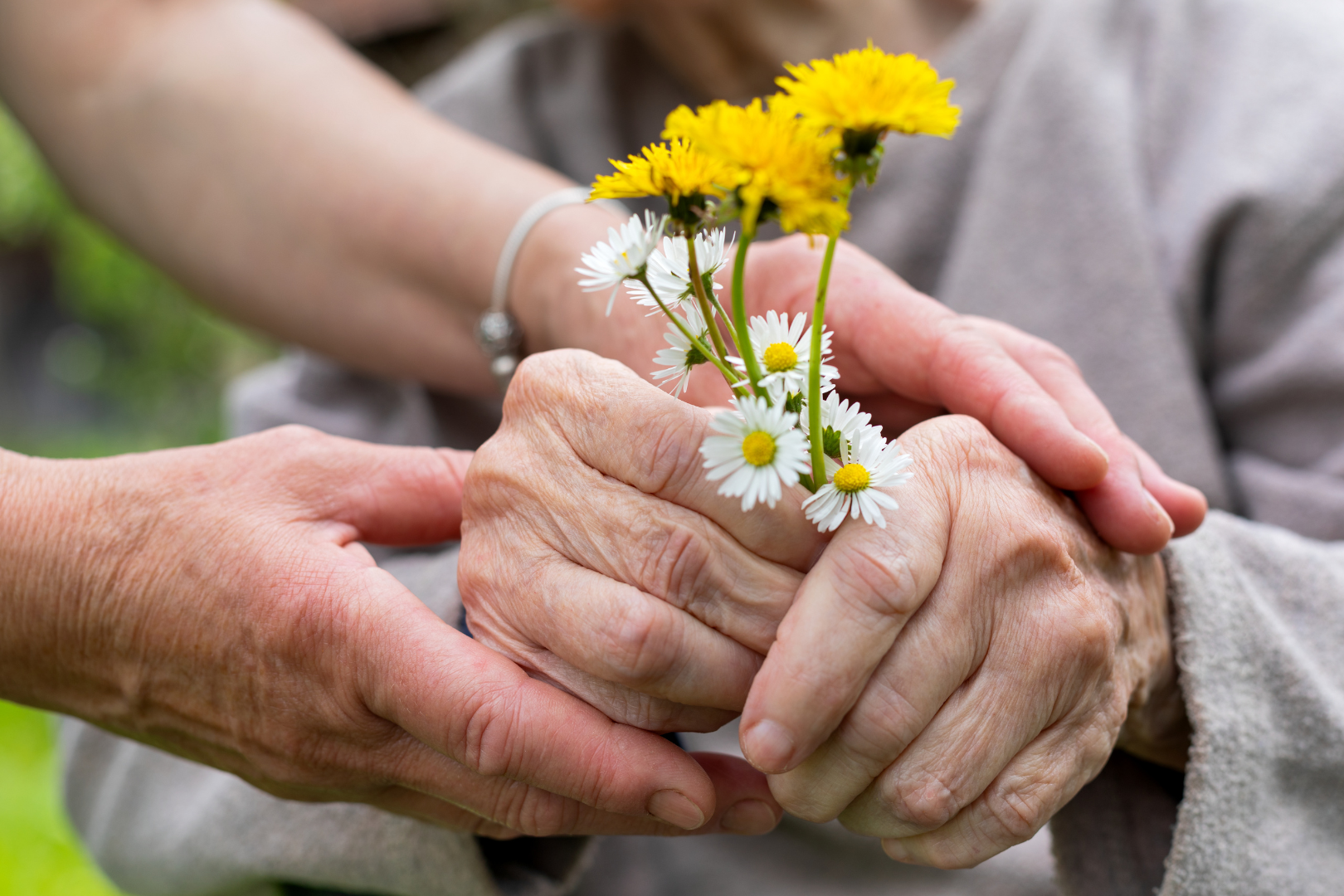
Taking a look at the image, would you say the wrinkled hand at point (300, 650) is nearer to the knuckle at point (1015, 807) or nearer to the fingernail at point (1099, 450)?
the knuckle at point (1015, 807)

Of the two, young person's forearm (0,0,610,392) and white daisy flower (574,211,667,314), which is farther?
young person's forearm (0,0,610,392)

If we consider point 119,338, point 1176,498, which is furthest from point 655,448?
point 119,338

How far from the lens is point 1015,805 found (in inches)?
22.0

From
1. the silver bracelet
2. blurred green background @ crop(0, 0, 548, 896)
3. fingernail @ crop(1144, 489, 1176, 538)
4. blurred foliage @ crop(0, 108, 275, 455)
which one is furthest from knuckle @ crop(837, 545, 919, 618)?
blurred foliage @ crop(0, 108, 275, 455)

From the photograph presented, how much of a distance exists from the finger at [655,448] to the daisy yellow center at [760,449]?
0.32ft

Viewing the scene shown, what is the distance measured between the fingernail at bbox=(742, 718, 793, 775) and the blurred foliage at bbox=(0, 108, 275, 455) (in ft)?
12.7

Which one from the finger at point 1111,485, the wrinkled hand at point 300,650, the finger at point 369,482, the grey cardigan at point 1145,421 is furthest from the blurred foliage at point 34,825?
the finger at point 1111,485

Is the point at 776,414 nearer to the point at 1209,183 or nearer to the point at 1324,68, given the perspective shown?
the point at 1209,183

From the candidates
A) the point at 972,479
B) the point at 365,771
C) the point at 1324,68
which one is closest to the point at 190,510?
the point at 365,771

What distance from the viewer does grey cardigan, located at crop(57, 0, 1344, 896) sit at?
2.24ft

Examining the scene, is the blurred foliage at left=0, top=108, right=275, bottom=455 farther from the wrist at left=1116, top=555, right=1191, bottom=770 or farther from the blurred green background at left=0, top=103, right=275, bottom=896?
the wrist at left=1116, top=555, right=1191, bottom=770

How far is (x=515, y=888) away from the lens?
766mm

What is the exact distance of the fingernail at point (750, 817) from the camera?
0.61 metres

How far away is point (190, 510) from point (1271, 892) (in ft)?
2.73
